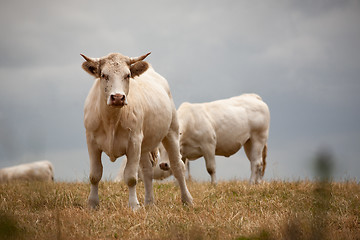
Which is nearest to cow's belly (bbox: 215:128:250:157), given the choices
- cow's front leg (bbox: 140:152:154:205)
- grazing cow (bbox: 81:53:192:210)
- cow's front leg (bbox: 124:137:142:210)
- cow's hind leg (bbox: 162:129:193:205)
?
cow's hind leg (bbox: 162:129:193:205)

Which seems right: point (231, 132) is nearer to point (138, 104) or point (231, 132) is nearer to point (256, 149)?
point (256, 149)

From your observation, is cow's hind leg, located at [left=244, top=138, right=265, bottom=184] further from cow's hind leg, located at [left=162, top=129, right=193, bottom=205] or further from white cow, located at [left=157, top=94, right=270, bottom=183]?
cow's hind leg, located at [left=162, top=129, right=193, bottom=205]

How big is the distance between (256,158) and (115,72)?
8.96 meters

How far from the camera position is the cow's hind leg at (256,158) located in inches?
552

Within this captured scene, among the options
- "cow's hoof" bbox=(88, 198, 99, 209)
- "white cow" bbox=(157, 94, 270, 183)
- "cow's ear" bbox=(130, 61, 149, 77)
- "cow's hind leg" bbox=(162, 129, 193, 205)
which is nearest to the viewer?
"cow's ear" bbox=(130, 61, 149, 77)

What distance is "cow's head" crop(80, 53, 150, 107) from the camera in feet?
19.1

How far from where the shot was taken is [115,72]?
618 cm

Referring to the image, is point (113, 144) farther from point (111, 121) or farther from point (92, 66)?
point (92, 66)

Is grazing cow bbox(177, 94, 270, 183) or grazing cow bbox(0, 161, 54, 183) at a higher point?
grazing cow bbox(177, 94, 270, 183)

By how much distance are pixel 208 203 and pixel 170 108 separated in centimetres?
178

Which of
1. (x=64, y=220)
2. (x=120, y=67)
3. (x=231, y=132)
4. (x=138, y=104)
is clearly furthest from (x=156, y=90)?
(x=231, y=132)

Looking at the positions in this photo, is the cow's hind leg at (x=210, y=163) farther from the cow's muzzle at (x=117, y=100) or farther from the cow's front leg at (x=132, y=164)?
the cow's muzzle at (x=117, y=100)

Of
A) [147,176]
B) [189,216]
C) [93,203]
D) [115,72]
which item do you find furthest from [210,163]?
[115,72]

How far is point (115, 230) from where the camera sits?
5.15m
